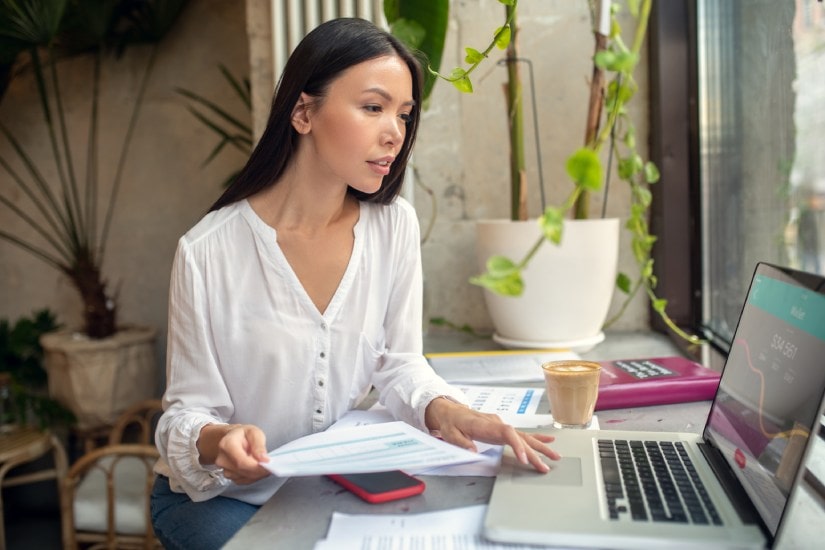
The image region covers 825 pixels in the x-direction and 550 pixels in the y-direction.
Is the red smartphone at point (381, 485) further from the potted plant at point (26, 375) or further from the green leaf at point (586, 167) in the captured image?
the potted plant at point (26, 375)

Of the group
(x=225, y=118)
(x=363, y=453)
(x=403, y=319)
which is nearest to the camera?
(x=363, y=453)

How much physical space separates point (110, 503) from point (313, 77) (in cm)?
152

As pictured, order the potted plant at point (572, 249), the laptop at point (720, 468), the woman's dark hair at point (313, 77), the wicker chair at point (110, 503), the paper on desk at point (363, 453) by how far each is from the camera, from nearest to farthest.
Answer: the laptop at point (720, 468) < the paper on desk at point (363, 453) < the woman's dark hair at point (313, 77) < the potted plant at point (572, 249) < the wicker chair at point (110, 503)

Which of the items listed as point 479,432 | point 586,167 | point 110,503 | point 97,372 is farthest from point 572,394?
point 97,372

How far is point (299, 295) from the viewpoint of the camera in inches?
52.9

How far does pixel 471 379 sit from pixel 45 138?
232 centimetres

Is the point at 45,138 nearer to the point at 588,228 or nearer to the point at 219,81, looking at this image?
the point at 219,81

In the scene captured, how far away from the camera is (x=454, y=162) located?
87.4 inches

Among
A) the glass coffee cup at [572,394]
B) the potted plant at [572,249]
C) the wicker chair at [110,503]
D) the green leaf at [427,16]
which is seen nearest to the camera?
the glass coffee cup at [572,394]

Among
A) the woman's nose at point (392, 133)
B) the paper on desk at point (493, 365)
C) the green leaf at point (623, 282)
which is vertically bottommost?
the paper on desk at point (493, 365)

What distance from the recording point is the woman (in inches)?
48.8

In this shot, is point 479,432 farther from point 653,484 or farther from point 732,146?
point 732,146

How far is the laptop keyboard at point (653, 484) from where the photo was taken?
2.64ft

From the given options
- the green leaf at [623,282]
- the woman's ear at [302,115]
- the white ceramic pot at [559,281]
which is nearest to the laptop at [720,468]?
the woman's ear at [302,115]
